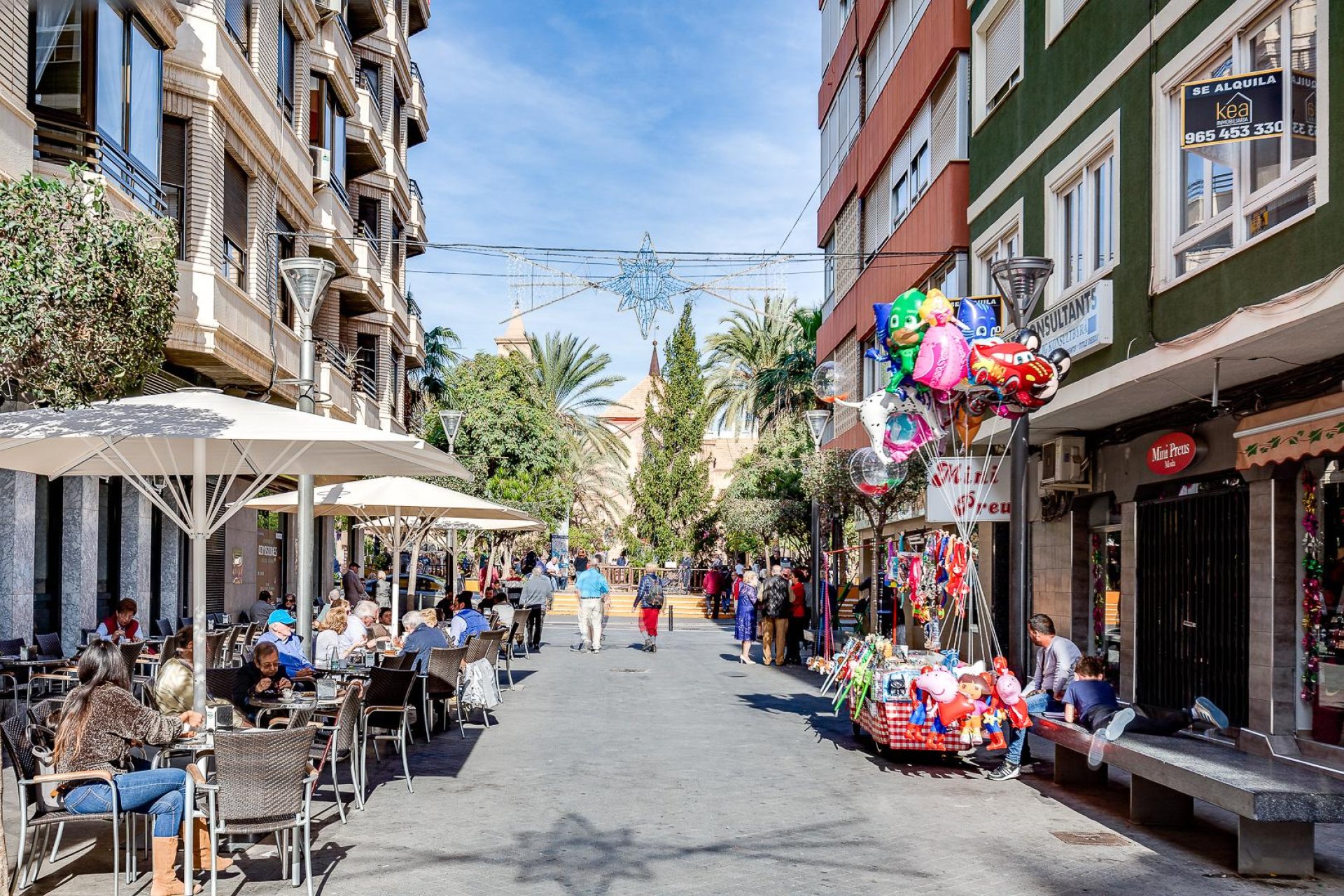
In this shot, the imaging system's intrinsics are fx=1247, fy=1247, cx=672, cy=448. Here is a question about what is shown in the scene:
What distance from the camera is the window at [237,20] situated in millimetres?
20609

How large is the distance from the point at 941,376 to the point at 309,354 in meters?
6.88

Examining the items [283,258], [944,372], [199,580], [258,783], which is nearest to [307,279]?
[199,580]

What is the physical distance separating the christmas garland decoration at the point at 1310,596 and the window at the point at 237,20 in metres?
17.0

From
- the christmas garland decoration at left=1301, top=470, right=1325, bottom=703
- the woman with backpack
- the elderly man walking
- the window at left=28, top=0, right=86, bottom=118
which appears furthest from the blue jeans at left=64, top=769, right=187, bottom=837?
the woman with backpack

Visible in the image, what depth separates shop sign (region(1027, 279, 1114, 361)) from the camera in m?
13.9

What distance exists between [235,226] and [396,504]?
24.7ft

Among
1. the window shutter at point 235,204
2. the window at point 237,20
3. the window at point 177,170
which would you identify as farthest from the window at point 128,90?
the window at point 237,20

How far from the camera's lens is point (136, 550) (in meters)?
20.2

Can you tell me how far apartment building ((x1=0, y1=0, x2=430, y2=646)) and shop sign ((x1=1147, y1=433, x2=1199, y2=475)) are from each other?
11.4 m

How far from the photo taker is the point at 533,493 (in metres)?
38.7

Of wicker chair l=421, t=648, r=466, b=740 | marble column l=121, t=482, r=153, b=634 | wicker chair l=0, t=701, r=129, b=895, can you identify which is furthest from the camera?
marble column l=121, t=482, r=153, b=634

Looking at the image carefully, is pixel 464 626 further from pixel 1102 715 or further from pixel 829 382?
pixel 1102 715

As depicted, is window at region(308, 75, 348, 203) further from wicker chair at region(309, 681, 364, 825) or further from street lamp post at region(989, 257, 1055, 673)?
wicker chair at region(309, 681, 364, 825)

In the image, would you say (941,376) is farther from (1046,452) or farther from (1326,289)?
(1046,452)
